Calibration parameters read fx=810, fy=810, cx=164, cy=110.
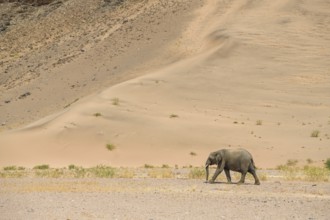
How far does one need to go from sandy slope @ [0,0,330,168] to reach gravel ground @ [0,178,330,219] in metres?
16.2

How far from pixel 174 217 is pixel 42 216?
247 cm

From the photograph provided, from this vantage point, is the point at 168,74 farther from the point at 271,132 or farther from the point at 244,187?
the point at 244,187

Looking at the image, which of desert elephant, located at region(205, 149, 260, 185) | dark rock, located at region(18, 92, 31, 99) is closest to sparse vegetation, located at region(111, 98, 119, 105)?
dark rock, located at region(18, 92, 31, 99)

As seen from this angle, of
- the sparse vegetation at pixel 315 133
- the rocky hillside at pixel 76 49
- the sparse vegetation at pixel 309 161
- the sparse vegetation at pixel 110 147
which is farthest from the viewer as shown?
the rocky hillside at pixel 76 49

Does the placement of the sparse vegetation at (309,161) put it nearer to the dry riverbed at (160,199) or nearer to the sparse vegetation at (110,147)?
the sparse vegetation at (110,147)

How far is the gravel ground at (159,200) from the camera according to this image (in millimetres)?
15766

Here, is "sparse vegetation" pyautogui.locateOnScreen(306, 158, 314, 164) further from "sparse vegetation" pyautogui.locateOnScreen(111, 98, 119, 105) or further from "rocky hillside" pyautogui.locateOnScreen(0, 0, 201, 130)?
"rocky hillside" pyautogui.locateOnScreen(0, 0, 201, 130)

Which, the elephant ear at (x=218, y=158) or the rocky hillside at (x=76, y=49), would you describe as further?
the rocky hillside at (x=76, y=49)

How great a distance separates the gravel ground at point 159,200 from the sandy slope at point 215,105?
16.2 meters

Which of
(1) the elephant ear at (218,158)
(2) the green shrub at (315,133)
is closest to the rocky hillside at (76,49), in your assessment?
(2) the green shrub at (315,133)

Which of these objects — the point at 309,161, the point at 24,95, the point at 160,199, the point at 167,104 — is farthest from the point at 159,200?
the point at 24,95

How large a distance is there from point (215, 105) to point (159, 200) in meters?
30.8

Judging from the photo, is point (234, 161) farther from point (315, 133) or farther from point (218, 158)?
point (315, 133)

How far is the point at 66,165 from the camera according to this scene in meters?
39.0
